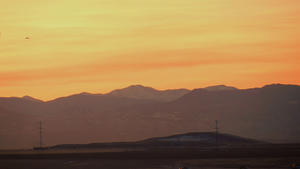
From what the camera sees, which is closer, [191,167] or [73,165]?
[191,167]

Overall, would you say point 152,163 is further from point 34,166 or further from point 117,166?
point 34,166

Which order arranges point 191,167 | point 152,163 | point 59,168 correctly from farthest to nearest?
1. point 152,163
2. point 59,168
3. point 191,167

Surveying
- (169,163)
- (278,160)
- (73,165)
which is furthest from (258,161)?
(73,165)

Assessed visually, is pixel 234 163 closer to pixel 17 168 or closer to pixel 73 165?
pixel 73 165

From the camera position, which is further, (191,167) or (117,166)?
(117,166)

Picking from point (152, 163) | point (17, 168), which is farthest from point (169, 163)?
point (17, 168)

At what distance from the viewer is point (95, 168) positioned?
117438 mm

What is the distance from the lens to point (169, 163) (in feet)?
410

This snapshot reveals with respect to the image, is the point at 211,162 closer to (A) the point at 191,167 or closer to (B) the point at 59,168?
(A) the point at 191,167

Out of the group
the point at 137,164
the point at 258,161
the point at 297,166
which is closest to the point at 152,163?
the point at 137,164

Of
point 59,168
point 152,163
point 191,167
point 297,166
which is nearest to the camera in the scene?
point 297,166

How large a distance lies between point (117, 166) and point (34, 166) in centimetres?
1781

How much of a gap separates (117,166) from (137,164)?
5119 mm

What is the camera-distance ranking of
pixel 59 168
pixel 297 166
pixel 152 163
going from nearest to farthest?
pixel 297 166, pixel 59 168, pixel 152 163
